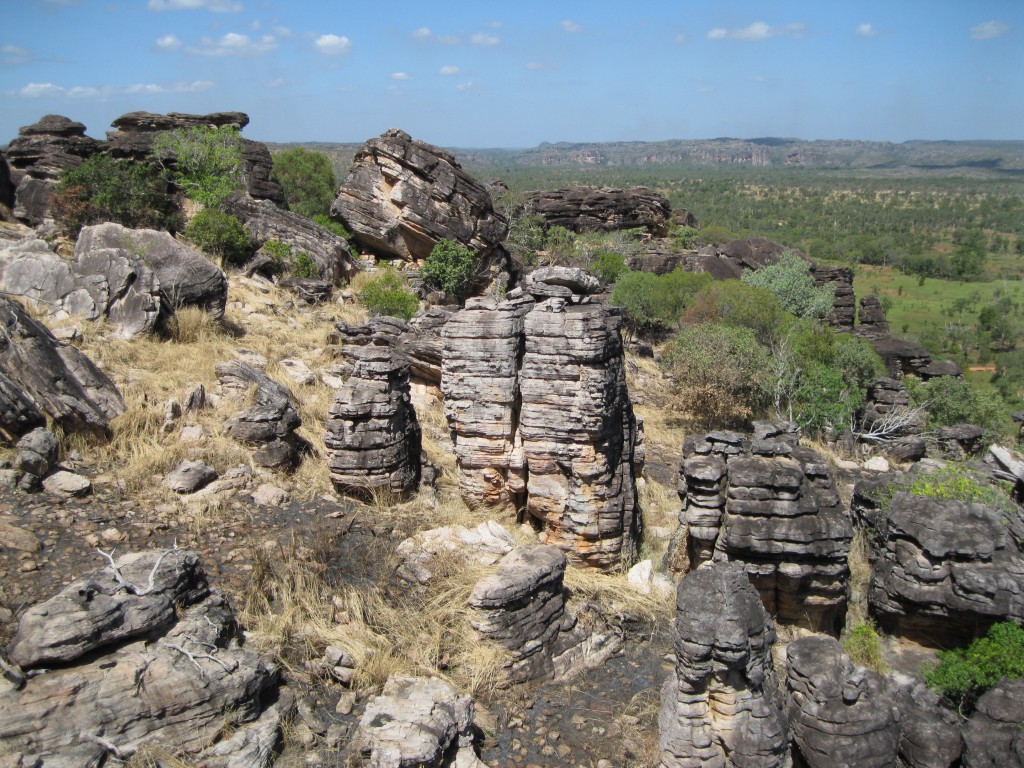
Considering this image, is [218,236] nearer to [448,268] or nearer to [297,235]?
[297,235]

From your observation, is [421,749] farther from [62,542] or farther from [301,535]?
[62,542]

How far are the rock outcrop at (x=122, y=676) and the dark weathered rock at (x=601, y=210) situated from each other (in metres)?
40.9

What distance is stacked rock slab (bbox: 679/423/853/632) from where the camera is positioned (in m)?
7.74

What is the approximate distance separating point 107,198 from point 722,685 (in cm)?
1791

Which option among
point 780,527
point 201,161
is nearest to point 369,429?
point 780,527

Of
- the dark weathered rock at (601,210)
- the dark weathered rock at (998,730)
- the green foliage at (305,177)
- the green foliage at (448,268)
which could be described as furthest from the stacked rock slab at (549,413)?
the dark weathered rock at (601,210)

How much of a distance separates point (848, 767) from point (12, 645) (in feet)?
21.1

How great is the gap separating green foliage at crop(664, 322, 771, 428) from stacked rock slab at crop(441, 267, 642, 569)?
8.46m

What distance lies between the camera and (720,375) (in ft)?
56.5

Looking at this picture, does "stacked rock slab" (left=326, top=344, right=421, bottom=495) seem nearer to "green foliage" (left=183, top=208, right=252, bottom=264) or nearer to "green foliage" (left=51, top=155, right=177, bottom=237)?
"green foliage" (left=183, top=208, right=252, bottom=264)

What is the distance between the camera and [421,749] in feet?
17.5

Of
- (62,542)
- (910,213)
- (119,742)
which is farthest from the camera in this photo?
(910,213)

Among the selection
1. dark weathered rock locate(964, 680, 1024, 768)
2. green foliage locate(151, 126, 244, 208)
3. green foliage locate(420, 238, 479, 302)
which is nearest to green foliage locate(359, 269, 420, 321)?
green foliage locate(420, 238, 479, 302)

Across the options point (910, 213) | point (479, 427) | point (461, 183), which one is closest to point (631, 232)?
point (461, 183)
